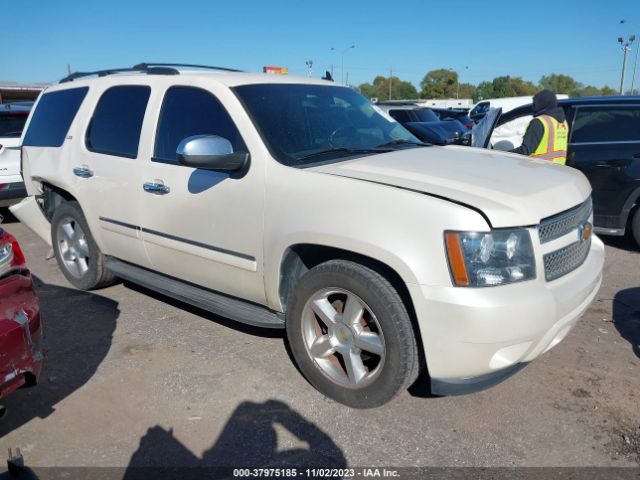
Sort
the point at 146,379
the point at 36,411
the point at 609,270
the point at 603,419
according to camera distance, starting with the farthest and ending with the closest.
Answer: the point at 609,270 → the point at 146,379 → the point at 36,411 → the point at 603,419

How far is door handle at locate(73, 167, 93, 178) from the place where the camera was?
14.9 feet

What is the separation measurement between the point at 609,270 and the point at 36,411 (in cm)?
518

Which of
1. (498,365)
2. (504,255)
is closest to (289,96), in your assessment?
(504,255)

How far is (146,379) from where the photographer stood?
354 centimetres

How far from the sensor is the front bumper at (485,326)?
257 cm

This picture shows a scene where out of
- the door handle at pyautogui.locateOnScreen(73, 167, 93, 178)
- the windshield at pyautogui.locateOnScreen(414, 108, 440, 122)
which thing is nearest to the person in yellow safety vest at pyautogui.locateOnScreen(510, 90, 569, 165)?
the door handle at pyautogui.locateOnScreen(73, 167, 93, 178)

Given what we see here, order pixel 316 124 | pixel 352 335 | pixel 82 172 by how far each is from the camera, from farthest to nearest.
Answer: pixel 82 172 → pixel 316 124 → pixel 352 335

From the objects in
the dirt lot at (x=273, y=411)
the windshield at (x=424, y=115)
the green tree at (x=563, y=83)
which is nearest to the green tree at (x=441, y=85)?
the green tree at (x=563, y=83)

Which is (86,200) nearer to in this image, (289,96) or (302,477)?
(289,96)

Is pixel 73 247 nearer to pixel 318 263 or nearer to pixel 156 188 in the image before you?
pixel 156 188

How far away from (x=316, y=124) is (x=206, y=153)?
0.92 meters

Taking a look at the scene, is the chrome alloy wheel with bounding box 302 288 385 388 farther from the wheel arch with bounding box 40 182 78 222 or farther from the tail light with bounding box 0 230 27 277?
the wheel arch with bounding box 40 182 78 222

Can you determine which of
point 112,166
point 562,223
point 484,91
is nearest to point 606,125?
point 562,223

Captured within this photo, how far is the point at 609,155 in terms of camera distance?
6.00 meters
